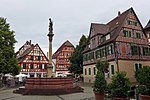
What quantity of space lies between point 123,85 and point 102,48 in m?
25.6

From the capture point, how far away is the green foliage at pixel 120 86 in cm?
937

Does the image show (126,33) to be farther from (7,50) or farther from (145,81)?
(145,81)

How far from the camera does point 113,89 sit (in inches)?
380

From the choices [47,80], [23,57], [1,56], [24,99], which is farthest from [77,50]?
[24,99]

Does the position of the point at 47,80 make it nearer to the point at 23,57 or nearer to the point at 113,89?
the point at 113,89

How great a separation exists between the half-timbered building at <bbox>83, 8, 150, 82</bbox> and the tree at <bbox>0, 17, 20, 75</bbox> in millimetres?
15468

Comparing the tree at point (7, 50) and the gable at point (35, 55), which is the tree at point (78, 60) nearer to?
the gable at point (35, 55)

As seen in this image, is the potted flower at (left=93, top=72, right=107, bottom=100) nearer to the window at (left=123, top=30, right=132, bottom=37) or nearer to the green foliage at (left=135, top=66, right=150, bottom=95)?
the green foliage at (left=135, top=66, right=150, bottom=95)

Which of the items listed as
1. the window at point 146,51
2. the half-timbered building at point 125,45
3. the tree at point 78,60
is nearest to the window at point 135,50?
the half-timbered building at point 125,45

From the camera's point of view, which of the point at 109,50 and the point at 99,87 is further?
the point at 109,50

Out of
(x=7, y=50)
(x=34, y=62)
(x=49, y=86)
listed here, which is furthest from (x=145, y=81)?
(x=34, y=62)

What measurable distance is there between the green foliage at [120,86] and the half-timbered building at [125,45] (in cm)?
2066

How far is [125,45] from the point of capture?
31797 mm

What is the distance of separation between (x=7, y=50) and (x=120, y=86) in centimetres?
2582
